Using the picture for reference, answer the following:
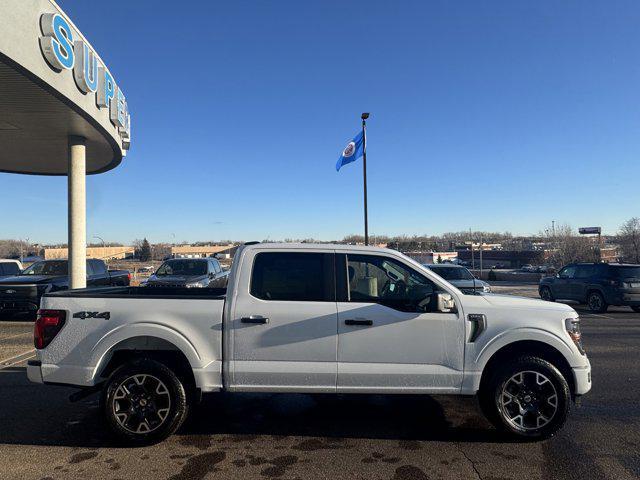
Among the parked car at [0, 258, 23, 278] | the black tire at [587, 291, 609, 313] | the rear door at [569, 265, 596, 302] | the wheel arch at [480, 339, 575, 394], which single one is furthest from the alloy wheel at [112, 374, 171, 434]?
the rear door at [569, 265, 596, 302]

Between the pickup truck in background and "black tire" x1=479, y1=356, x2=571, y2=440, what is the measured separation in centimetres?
1147

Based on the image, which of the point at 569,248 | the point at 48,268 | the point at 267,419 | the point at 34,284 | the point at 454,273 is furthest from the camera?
the point at 569,248

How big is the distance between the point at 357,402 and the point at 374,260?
200 centimetres

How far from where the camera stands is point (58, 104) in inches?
425

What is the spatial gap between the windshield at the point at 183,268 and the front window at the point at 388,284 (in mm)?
11480

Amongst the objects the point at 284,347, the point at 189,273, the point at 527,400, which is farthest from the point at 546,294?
the point at 284,347

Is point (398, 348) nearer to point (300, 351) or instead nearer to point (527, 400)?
point (300, 351)

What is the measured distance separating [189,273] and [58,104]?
6423 millimetres

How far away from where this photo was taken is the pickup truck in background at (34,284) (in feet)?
37.8

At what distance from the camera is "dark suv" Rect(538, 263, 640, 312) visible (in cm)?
1416

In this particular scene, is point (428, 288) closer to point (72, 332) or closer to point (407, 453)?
point (407, 453)

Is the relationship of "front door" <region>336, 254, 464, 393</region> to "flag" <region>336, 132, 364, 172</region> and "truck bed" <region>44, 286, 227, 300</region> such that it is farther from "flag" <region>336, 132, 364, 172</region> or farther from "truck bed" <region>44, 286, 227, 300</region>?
"flag" <region>336, 132, 364, 172</region>

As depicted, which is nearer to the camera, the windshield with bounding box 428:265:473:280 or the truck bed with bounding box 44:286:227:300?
the truck bed with bounding box 44:286:227:300

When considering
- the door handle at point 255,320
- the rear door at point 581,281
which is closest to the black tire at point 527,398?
the door handle at point 255,320
